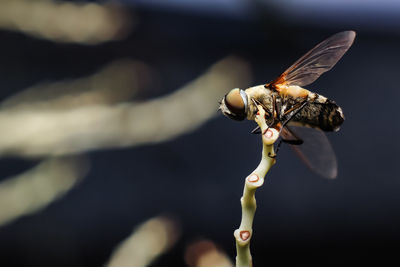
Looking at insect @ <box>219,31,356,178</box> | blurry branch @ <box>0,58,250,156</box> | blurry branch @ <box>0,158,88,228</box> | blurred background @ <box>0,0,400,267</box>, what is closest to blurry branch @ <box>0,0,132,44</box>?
blurred background @ <box>0,0,400,267</box>

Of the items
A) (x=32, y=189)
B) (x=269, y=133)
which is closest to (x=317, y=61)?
(x=269, y=133)

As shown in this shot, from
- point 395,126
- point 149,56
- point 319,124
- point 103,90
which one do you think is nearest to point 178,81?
point 149,56

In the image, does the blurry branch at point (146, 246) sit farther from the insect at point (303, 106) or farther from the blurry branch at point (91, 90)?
the blurry branch at point (91, 90)

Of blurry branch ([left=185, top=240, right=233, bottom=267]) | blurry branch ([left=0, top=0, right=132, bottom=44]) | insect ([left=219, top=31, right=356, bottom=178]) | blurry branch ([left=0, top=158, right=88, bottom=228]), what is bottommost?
blurry branch ([left=0, top=158, right=88, bottom=228])

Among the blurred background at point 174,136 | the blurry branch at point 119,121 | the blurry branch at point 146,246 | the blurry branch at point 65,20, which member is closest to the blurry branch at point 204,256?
the blurry branch at point 146,246

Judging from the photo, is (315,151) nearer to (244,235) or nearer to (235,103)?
(235,103)

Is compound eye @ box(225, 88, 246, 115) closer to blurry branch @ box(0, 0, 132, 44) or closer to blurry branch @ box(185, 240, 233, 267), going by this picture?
blurry branch @ box(185, 240, 233, 267)

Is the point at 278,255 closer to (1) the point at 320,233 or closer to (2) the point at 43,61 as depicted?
(1) the point at 320,233
